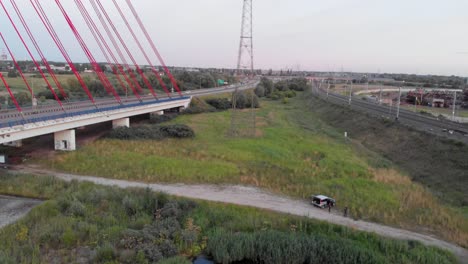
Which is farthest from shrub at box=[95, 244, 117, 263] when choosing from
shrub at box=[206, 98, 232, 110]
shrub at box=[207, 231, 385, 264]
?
shrub at box=[206, 98, 232, 110]

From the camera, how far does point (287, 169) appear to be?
95.0 ft

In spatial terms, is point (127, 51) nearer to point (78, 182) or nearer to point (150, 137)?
point (150, 137)

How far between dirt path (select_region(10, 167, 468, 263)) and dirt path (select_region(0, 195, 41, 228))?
142 inches

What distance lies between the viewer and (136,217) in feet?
63.2

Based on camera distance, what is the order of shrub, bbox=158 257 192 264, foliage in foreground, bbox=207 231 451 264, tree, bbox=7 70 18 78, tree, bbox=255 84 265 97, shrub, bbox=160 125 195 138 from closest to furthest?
shrub, bbox=158 257 192 264, foliage in foreground, bbox=207 231 451 264, shrub, bbox=160 125 195 138, tree, bbox=7 70 18 78, tree, bbox=255 84 265 97

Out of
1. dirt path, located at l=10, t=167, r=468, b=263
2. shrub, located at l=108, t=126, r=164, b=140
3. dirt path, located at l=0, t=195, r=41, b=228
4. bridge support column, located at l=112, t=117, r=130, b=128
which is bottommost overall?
dirt path, located at l=0, t=195, r=41, b=228

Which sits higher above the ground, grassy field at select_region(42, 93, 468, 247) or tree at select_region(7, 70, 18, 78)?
tree at select_region(7, 70, 18, 78)

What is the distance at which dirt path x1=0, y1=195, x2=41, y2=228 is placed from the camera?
62.3ft

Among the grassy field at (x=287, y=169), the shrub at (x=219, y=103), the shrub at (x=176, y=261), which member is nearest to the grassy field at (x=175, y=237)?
the shrub at (x=176, y=261)

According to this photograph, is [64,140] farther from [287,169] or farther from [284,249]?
[284,249]

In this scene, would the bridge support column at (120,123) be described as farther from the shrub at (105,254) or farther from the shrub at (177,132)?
the shrub at (105,254)

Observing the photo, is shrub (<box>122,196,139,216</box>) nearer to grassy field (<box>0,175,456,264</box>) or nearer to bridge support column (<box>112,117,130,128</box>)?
grassy field (<box>0,175,456,264</box>)

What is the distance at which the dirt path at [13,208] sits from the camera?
62.3ft

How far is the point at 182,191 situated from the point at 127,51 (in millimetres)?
26350
